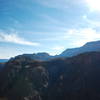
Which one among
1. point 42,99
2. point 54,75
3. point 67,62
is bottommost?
point 42,99

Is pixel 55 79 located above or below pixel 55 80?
above

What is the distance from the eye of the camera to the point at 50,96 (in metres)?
50.9

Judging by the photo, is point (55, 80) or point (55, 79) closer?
point (55, 80)

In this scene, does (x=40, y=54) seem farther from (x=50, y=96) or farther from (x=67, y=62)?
(x=50, y=96)

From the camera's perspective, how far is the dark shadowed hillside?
49.2 metres

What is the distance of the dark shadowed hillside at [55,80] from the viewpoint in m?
49.2

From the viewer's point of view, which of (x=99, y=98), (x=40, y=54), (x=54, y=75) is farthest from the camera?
(x=40, y=54)

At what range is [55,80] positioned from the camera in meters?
58.6

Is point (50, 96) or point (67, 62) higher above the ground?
point (67, 62)

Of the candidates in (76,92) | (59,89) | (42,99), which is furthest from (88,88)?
(42,99)

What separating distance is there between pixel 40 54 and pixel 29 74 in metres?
107

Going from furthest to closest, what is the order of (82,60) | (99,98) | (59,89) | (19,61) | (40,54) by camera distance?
1. (40,54)
2. (19,61)
3. (82,60)
4. (59,89)
5. (99,98)

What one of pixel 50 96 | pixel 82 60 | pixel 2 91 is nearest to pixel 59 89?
pixel 50 96

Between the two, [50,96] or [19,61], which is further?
[19,61]
